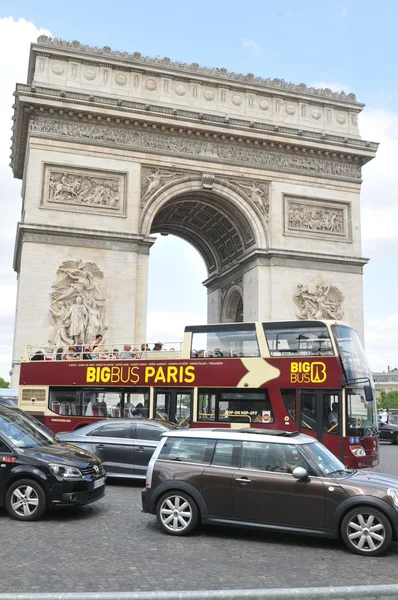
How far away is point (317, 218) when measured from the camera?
3034cm

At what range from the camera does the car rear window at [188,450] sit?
321 inches

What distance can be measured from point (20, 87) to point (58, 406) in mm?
16050

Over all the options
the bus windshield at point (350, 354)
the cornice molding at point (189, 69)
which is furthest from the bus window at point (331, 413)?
the cornice molding at point (189, 69)

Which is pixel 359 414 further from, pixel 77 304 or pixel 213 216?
pixel 213 216

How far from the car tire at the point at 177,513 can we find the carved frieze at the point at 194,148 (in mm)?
21810

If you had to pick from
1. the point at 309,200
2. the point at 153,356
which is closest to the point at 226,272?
the point at 309,200

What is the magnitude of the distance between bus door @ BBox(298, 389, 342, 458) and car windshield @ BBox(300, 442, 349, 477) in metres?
5.18

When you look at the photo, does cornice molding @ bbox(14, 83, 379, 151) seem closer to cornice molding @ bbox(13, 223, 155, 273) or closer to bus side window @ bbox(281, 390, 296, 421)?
cornice molding @ bbox(13, 223, 155, 273)

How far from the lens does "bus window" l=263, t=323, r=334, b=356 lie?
13.7 metres

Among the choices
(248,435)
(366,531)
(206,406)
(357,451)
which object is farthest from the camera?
(206,406)

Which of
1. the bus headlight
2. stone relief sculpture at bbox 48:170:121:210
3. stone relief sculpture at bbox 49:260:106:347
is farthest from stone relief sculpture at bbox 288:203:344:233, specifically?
the bus headlight

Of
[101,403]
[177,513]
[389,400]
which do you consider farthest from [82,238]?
[389,400]

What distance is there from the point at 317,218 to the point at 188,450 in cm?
2368

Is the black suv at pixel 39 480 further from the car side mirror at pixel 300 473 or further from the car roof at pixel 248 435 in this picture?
the car side mirror at pixel 300 473
